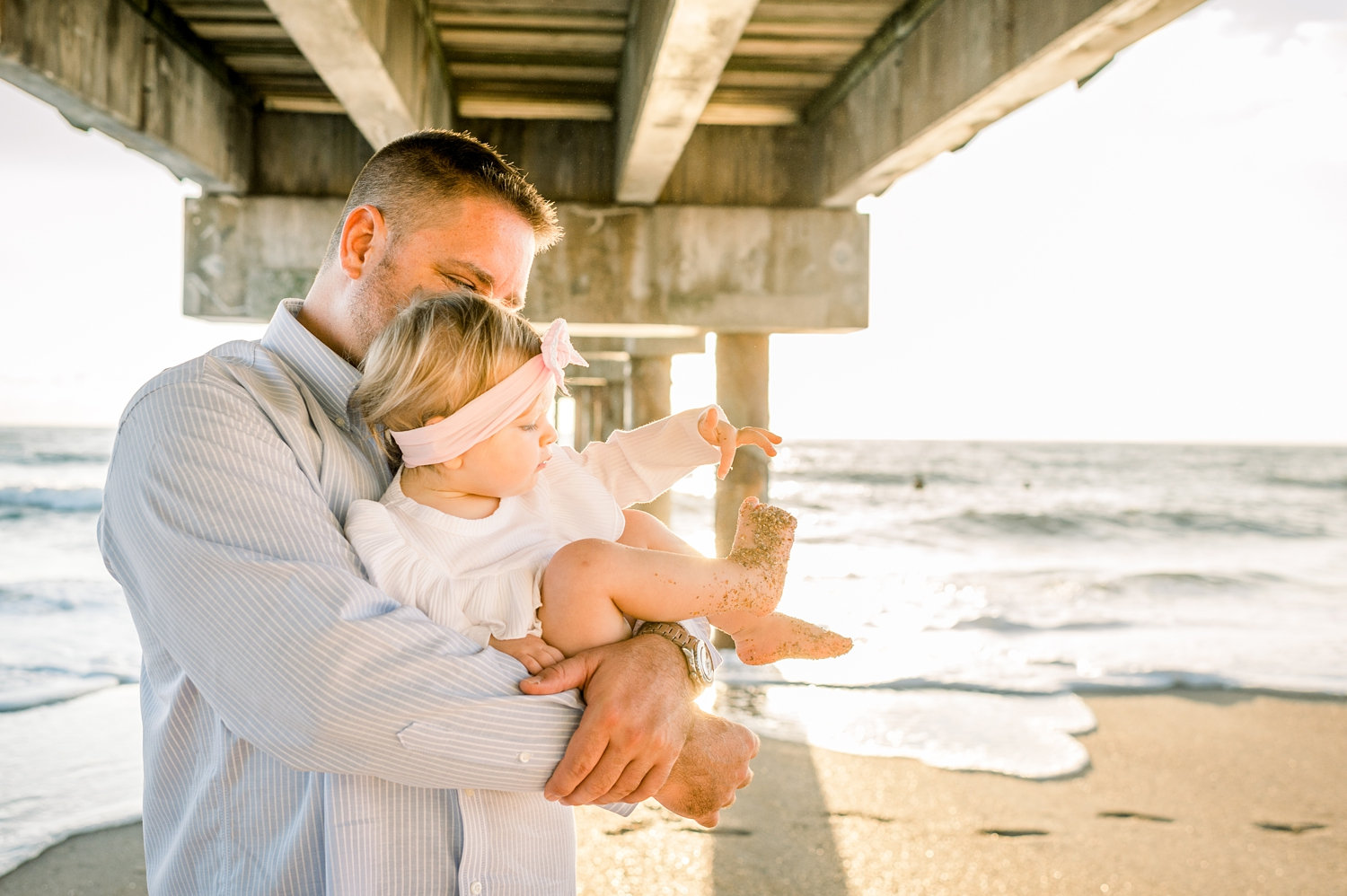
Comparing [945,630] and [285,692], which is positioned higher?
[285,692]

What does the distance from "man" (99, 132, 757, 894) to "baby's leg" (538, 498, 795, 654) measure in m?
0.11

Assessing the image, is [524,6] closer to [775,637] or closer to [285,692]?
[775,637]

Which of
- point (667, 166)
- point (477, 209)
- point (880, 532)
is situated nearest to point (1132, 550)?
point (880, 532)

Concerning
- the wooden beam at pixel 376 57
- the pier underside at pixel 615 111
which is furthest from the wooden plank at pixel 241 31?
the wooden beam at pixel 376 57

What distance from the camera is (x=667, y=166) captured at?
198 inches

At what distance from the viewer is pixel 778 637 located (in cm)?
218

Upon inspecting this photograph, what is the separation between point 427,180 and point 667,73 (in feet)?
5.34

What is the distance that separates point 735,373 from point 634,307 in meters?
1.22

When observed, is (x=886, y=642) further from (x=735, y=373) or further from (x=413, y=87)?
(x=413, y=87)

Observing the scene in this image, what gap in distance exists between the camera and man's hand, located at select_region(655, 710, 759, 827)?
1.63 meters

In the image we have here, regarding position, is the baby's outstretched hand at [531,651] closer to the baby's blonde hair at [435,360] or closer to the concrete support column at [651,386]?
the baby's blonde hair at [435,360]

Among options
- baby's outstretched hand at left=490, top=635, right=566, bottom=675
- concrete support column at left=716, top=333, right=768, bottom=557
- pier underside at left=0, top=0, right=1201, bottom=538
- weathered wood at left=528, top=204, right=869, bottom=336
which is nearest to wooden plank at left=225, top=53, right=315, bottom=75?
pier underside at left=0, top=0, right=1201, bottom=538

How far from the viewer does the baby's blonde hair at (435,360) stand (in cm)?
186

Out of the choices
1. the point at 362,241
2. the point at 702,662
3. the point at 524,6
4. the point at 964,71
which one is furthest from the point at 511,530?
the point at 524,6
